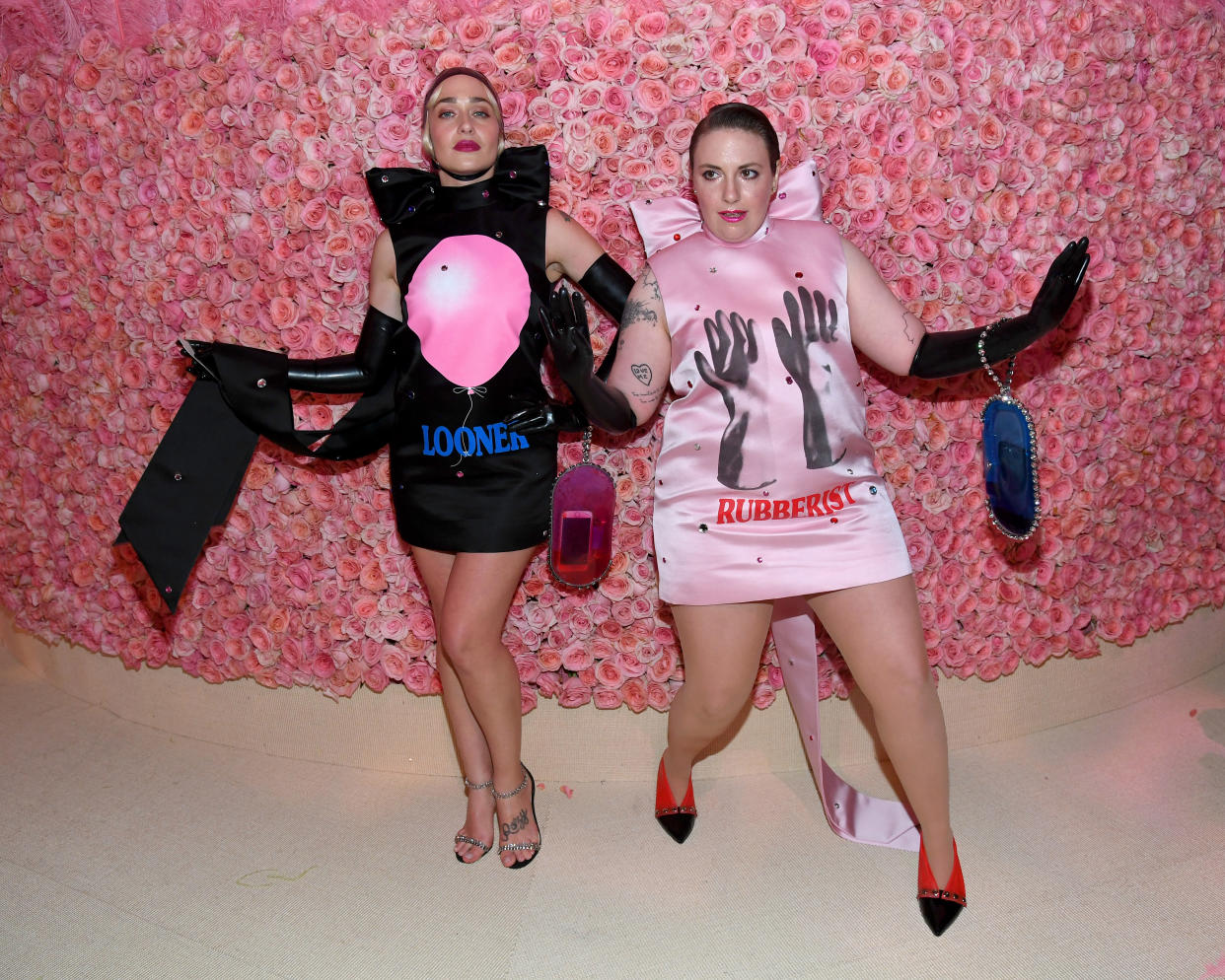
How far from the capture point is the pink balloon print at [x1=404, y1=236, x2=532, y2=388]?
7.30 ft

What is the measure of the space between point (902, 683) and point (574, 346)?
0.99 metres

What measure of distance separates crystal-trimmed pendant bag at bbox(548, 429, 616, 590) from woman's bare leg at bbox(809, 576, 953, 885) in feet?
1.73

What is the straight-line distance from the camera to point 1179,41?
2.56m

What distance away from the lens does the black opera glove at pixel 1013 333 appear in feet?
6.43

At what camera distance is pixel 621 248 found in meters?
2.47

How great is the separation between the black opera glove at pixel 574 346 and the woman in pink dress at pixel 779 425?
0.01 meters

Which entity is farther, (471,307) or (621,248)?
(621,248)

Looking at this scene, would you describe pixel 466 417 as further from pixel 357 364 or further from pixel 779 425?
pixel 779 425

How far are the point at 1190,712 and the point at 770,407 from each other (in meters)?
1.77

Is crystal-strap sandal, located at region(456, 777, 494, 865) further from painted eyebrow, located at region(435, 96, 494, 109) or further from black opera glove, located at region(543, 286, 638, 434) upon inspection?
painted eyebrow, located at region(435, 96, 494, 109)

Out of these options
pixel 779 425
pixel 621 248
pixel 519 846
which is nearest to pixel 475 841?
pixel 519 846

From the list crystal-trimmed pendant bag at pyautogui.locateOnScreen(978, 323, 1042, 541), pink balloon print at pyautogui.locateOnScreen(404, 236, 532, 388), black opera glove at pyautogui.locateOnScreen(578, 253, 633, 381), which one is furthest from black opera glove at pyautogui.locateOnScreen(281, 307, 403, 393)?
crystal-trimmed pendant bag at pyautogui.locateOnScreen(978, 323, 1042, 541)

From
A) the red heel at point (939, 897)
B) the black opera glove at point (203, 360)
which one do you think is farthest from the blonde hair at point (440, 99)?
the red heel at point (939, 897)

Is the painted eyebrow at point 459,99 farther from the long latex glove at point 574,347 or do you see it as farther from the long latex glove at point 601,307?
the long latex glove at point 574,347
